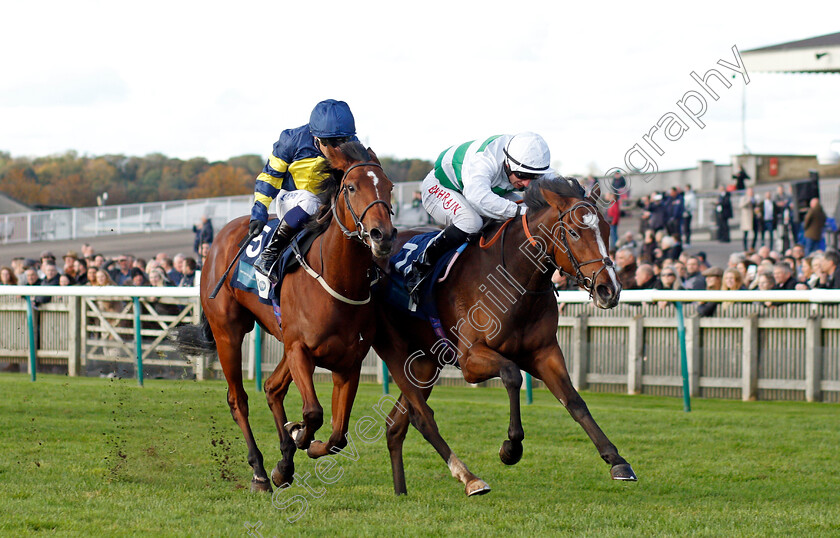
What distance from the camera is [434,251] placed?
18.1ft

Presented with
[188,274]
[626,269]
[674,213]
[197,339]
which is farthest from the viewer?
[674,213]

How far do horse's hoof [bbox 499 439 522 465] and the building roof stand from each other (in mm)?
14846

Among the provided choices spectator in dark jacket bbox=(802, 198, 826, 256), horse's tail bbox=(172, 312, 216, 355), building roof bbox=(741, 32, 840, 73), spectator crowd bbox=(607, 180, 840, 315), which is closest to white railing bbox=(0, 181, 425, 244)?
spectator crowd bbox=(607, 180, 840, 315)

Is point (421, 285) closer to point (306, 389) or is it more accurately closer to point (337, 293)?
point (337, 293)

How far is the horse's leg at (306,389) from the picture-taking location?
4926mm

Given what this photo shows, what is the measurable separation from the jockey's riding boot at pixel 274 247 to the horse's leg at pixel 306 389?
0.49 m

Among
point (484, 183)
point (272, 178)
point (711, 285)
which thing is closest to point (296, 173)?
point (272, 178)

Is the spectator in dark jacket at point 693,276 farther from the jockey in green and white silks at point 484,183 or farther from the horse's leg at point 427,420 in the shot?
the horse's leg at point 427,420

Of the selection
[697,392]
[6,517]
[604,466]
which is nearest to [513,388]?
[604,466]

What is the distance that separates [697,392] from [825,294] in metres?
1.95

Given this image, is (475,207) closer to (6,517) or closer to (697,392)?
(6,517)

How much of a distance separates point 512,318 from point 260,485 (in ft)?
5.80

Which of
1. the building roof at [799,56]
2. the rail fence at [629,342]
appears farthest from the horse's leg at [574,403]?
the building roof at [799,56]

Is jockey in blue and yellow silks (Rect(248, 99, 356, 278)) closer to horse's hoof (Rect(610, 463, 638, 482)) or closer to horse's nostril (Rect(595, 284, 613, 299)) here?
horse's nostril (Rect(595, 284, 613, 299))
